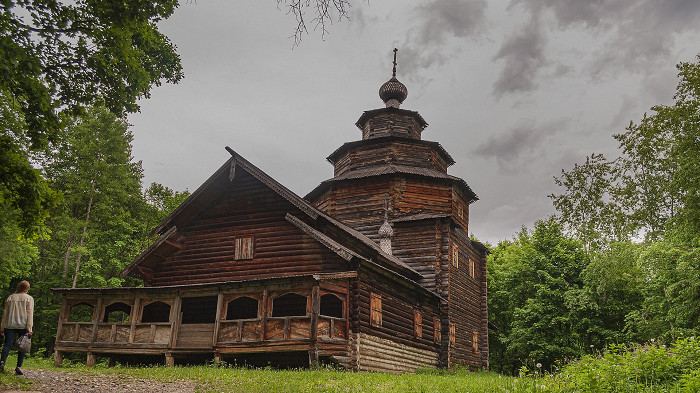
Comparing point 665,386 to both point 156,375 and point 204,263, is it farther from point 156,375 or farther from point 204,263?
point 204,263

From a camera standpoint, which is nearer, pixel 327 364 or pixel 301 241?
pixel 327 364

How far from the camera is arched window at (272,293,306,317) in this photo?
21250 millimetres

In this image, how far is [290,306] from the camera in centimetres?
2144

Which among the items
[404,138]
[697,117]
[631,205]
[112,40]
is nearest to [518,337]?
[631,205]

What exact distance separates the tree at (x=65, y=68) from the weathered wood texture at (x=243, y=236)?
868cm

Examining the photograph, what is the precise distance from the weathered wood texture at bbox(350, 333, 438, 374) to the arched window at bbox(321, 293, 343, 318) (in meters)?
1.66

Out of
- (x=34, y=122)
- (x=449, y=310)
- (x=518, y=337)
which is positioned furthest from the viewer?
(x=518, y=337)

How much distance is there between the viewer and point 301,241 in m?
21.9

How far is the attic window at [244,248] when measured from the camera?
74.9ft

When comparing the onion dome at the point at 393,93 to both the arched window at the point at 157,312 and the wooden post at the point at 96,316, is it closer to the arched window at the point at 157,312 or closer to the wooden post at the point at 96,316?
the arched window at the point at 157,312

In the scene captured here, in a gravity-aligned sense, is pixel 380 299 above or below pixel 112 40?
below

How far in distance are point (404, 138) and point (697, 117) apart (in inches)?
598

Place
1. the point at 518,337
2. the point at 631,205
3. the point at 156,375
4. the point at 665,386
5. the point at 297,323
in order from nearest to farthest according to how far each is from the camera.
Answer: the point at 665,386 → the point at 156,375 → the point at 297,323 → the point at 631,205 → the point at 518,337


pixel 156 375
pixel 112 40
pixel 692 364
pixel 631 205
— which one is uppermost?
pixel 631 205
